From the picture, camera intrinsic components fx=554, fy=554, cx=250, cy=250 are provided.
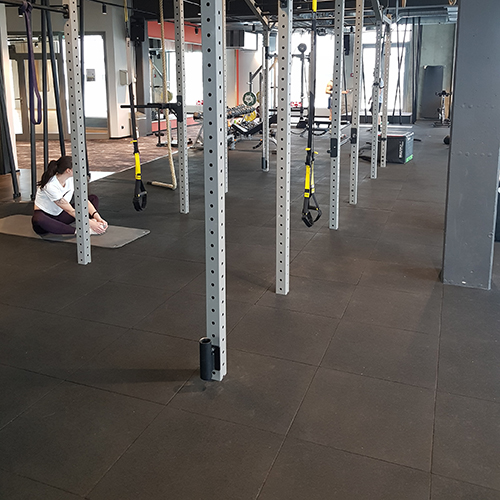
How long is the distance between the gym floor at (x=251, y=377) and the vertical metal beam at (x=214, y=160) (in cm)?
34

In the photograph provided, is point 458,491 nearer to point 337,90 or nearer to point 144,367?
point 144,367

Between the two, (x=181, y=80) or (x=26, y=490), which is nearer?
(x=26, y=490)

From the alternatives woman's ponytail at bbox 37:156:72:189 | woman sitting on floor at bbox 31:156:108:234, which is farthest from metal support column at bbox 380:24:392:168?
woman's ponytail at bbox 37:156:72:189

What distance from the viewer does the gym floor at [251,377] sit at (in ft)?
6.34

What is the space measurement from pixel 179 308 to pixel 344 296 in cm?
106

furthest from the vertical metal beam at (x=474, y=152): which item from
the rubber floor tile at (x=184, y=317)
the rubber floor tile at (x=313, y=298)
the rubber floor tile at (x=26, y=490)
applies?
the rubber floor tile at (x=26, y=490)

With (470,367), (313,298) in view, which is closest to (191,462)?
(470,367)

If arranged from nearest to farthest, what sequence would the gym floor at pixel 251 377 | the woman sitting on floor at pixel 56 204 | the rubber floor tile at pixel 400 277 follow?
the gym floor at pixel 251 377 → the rubber floor tile at pixel 400 277 → the woman sitting on floor at pixel 56 204

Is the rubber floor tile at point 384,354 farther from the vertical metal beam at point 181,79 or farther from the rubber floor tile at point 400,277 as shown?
the vertical metal beam at point 181,79

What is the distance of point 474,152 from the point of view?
11.6 ft

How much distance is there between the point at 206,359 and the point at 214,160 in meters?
0.89

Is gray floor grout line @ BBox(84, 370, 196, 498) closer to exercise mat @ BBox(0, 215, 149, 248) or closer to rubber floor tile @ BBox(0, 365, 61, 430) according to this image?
rubber floor tile @ BBox(0, 365, 61, 430)

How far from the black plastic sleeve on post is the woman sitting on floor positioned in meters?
2.70

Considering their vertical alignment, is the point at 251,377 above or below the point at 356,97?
below
